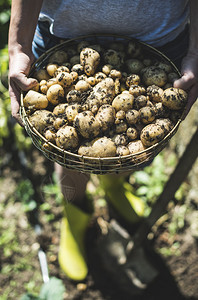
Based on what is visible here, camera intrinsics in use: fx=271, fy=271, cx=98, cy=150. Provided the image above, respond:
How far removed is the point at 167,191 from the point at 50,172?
119 centimetres

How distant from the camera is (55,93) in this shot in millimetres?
1136

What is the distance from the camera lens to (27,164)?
2.35 metres

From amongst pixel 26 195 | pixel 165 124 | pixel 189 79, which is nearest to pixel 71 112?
pixel 165 124

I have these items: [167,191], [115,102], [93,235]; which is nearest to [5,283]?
[93,235]

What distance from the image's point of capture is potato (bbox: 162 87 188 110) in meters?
1.09

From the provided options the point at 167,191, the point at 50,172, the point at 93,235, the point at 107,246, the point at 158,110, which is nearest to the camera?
the point at 158,110

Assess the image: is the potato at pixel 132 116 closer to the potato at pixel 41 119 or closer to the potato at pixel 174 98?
the potato at pixel 174 98

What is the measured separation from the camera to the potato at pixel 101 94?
3.75 feet

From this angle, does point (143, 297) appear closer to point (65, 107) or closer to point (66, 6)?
point (65, 107)

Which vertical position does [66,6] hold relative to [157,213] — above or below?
above

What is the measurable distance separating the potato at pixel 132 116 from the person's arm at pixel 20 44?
0.42 m

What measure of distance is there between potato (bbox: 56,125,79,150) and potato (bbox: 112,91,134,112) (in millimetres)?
213

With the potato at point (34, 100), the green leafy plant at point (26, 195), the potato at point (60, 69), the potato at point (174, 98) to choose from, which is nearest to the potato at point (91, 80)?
the potato at point (60, 69)

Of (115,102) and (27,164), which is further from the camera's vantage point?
(27,164)
